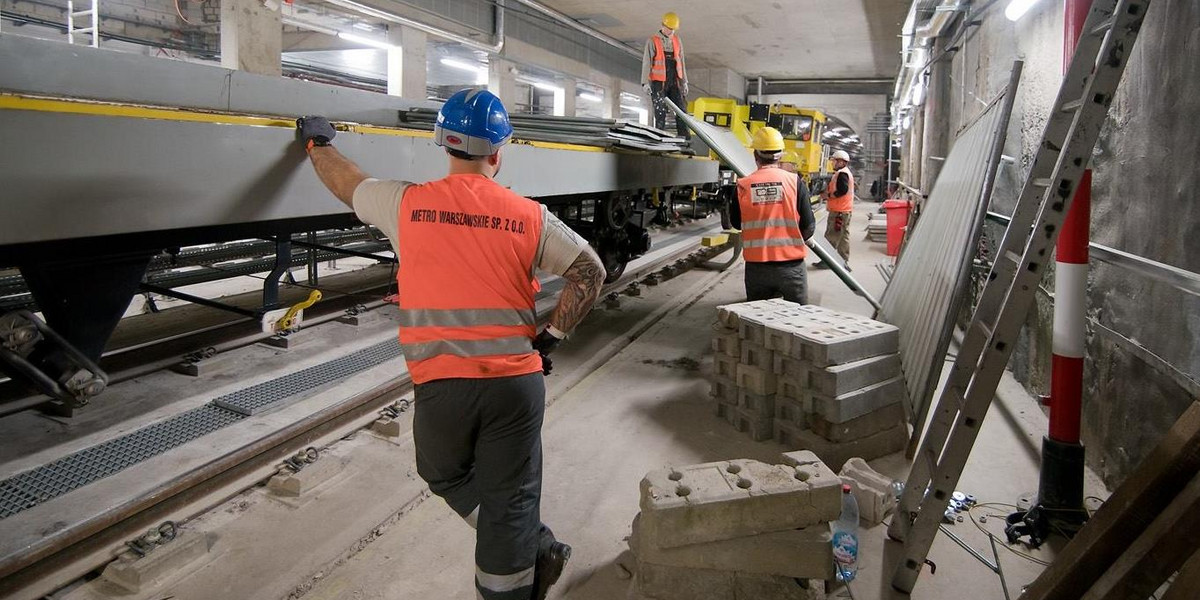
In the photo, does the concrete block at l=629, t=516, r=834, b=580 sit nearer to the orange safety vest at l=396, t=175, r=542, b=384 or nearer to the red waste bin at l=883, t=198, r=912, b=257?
the orange safety vest at l=396, t=175, r=542, b=384

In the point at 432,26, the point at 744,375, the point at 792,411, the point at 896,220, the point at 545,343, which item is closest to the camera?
the point at 545,343

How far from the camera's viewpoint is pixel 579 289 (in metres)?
2.24

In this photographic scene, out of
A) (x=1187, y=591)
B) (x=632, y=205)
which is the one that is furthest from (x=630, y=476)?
(x=632, y=205)

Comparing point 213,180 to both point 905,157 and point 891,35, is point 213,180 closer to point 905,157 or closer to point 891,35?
point 891,35

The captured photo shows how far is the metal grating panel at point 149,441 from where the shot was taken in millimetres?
2684

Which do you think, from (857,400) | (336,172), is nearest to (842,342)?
(857,400)

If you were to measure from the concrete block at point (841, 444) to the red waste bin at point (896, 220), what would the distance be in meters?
6.68

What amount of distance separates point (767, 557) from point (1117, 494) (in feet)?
3.76

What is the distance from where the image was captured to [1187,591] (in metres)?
1.53

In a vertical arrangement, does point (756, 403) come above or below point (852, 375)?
below

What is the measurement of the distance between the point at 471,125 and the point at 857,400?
2.54 m

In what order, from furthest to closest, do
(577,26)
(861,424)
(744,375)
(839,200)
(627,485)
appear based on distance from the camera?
(577,26) < (839,200) < (744,375) < (861,424) < (627,485)

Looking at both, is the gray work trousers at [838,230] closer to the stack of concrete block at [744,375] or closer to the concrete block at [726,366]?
the stack of concrete block at [744,375]

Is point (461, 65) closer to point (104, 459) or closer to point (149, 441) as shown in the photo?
point (149, 441)
